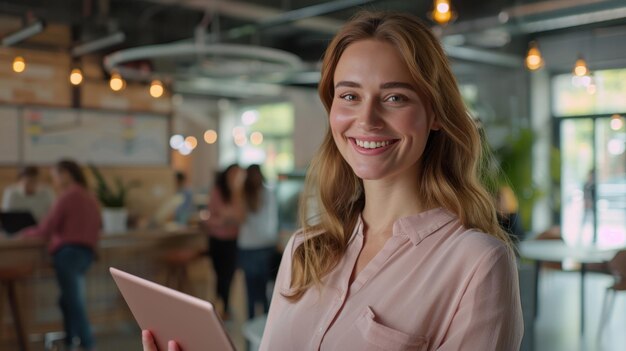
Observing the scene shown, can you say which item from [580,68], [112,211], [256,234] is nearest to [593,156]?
[580,68]

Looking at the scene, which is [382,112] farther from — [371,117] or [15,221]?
A: [15,221]

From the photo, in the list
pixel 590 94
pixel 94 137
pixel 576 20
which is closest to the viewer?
pixel 590 94

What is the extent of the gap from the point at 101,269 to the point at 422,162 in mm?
6064

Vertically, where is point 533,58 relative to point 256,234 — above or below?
above

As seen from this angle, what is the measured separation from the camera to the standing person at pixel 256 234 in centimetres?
602

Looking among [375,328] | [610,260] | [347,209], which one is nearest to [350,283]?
[375,328]

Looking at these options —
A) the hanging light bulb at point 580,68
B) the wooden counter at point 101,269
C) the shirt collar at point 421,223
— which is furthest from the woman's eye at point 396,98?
the wooden counter at point 101,269

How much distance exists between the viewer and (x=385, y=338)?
4.09ft

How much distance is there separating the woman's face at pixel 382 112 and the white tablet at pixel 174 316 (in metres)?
0.46

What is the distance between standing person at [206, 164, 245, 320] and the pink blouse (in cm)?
472

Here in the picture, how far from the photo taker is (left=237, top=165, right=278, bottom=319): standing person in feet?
19.7

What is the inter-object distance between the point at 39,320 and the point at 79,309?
3.02 ft

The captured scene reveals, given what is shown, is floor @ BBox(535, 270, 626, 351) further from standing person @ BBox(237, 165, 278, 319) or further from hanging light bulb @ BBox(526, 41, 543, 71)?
standing person @ BBox(237, 165, 278, 319)

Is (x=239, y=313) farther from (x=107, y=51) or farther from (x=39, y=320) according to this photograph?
(x=107, y=51)
